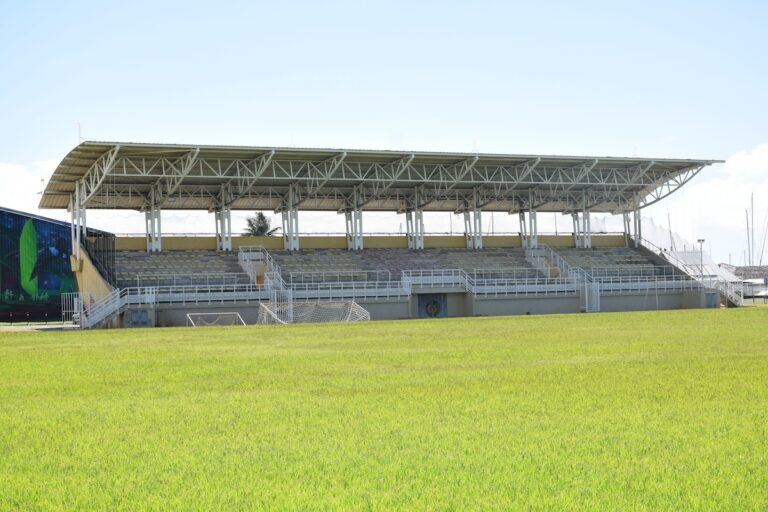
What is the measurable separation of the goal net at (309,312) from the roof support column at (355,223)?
13678 mm

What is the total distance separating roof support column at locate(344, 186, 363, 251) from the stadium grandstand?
0.30ft

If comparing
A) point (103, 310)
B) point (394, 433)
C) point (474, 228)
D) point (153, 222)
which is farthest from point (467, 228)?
point (394, 433)

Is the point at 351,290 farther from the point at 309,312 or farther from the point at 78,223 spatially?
the point at 78,223

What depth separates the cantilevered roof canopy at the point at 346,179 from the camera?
5019 cm

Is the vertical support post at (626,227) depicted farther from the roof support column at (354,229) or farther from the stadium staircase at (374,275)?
the roof support column at (354,229)

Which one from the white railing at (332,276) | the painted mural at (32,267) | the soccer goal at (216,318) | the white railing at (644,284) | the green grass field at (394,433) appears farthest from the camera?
the painted mural at (32,267)

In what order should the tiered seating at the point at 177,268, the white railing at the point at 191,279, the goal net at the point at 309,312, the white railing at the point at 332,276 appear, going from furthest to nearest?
1. the white railing at the point at 332,276
2. the tiered seating at the point at 177,268
3. the white railing at the point at 191,279
4. the goal net at the point at 309,312

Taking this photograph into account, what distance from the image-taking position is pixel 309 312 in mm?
44094

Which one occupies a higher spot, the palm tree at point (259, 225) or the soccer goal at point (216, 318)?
the palm tree at point (259, 225)

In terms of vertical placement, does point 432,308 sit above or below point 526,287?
below

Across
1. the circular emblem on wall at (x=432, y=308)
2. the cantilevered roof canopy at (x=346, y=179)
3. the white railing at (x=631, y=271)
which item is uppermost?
the cantilevered roof canopy at (x=346, y=179)

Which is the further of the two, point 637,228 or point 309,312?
point 637,228

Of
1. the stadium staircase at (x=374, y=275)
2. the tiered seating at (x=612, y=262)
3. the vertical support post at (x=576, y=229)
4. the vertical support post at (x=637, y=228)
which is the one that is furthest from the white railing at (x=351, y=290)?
the vertical support post at (x=637, y=228)

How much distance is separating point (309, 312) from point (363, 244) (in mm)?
17493
